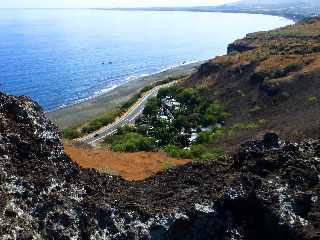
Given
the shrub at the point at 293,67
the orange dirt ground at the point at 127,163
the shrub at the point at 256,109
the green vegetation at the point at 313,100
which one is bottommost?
the shrub at the point at 256,109

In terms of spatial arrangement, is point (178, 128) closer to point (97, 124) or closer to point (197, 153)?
point (97, 124)

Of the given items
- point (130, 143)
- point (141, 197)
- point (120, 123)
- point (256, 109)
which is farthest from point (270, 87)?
point (141, 197)

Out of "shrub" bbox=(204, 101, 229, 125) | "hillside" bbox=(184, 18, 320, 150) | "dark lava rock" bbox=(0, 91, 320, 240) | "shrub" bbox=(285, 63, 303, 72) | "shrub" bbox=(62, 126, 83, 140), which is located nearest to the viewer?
"dark lava rock" bbox=(0, 91, 320, 240)

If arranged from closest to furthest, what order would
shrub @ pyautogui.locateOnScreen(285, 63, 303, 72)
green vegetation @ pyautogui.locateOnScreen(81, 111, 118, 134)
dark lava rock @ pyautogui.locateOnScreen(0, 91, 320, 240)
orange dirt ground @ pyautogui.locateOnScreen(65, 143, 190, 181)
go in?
dark lava rock @ pyautogui.locateOnScreen(0, 91, 320, 240)
orange dirt ground @ pyautogui.locateOnScreen(65, 143, 190, 181)
green vegetation @ pyautogui.locateOnScreen(81, 111, 118, 134)
shrub @ pyautogui.locateOnScreen(285, 63, 303, 72)

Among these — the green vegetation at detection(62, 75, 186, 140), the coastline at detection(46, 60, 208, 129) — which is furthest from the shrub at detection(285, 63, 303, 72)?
the coastline at detection(46, 60, 208, 129)

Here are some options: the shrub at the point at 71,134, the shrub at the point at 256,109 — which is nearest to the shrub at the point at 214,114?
the shrub at the point at 256,109

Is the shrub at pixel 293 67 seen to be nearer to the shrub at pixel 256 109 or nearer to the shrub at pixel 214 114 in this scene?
the shrub at pixel 256 109

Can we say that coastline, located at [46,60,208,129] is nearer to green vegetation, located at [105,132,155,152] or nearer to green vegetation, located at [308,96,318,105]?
green vegetation, located at [105,132,155,152]
